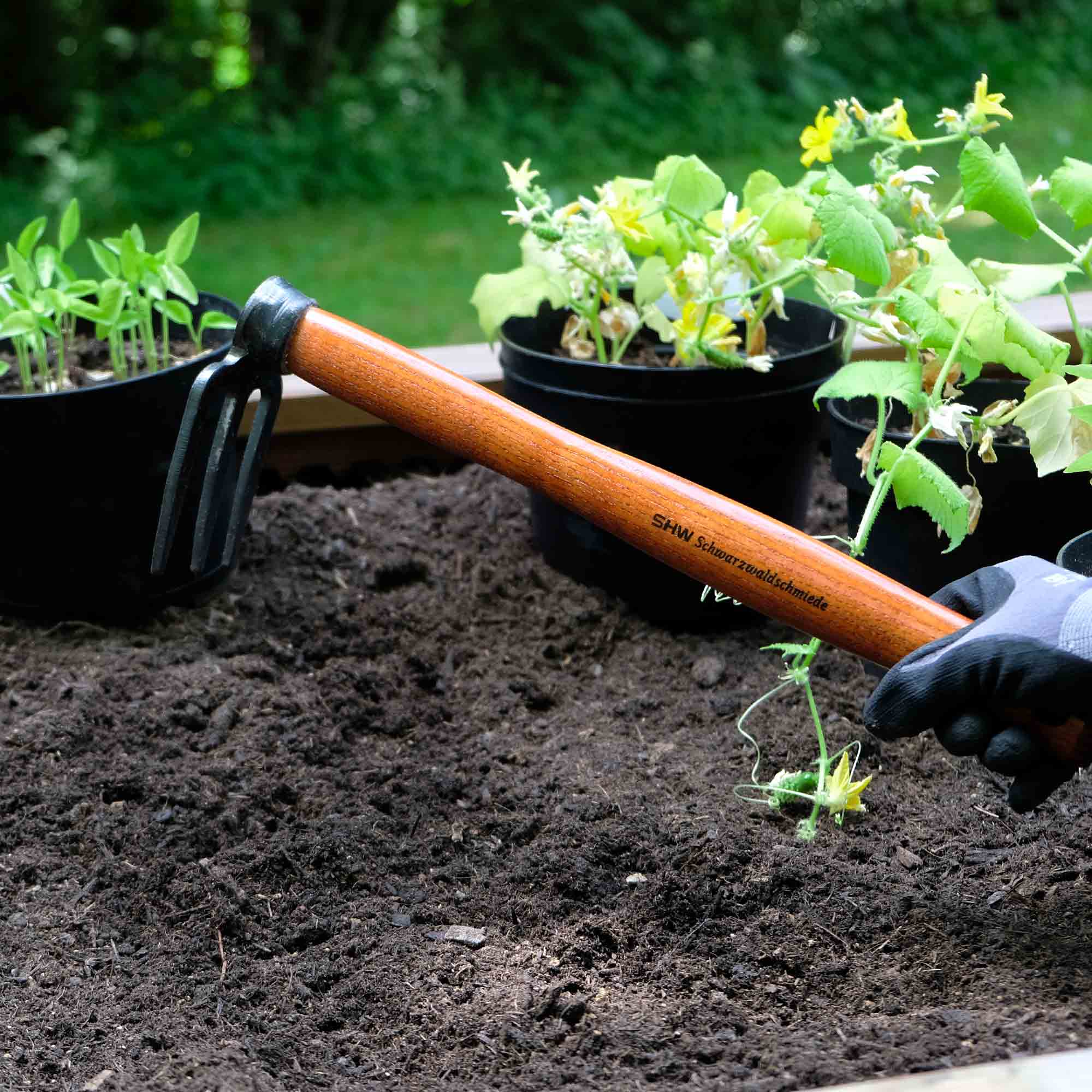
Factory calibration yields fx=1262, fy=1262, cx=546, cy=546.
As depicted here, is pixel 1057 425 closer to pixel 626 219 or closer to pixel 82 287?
pixel 626 219

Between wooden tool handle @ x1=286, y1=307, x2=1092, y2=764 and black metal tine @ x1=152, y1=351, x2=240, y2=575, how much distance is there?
9 cm

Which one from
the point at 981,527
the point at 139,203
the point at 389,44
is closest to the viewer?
the point at 981,527

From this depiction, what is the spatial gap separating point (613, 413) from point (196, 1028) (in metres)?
1.06

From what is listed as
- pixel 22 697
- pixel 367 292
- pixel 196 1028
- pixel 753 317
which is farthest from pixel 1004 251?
pixel 196 1028

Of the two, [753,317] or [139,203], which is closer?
[753,317]

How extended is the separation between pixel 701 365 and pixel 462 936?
954mm

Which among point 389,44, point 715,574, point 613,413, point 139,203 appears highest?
point 715,574

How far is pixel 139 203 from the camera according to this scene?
18.2ft

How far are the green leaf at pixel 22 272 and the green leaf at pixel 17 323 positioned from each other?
0.07 meters

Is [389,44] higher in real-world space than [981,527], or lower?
lower

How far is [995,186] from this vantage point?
1485 mm

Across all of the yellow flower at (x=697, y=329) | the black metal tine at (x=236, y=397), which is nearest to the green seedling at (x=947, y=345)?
the yellow flower at (x=697, y=329)

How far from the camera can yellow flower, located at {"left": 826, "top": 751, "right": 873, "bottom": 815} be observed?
4.89 feet

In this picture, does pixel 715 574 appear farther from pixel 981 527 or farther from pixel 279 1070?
pixel 279 1070
